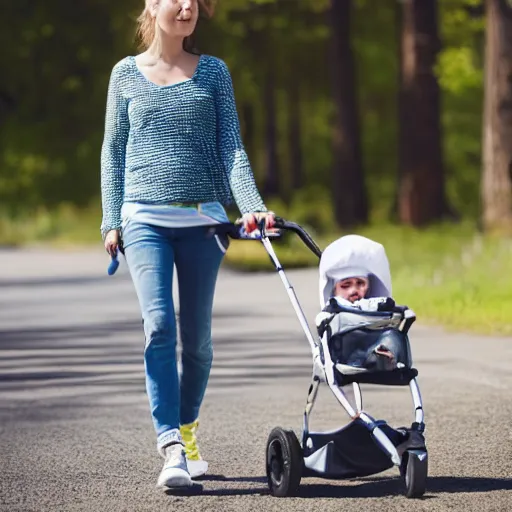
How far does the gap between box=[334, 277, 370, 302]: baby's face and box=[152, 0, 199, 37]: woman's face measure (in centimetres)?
125

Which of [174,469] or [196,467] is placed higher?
[174,469]

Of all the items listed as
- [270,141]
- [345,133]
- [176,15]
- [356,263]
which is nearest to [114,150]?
[176,15]

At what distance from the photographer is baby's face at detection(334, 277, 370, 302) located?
771 cm

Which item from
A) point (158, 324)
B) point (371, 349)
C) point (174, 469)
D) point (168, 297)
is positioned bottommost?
point (174, 469)

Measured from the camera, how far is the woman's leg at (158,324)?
764cm

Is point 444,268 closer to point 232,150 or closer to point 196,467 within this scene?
point 196,467

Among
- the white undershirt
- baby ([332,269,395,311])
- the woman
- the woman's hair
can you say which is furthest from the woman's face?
baby ([332,269,395,311])

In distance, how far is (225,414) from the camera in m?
10.4

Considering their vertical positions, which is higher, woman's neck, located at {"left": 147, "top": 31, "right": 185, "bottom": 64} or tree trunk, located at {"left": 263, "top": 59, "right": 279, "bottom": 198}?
woman's neck, located at {"left": 147, "top": 31, "right": 185, "bottom": 64}

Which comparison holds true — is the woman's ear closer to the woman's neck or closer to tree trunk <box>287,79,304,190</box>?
the woman's neck

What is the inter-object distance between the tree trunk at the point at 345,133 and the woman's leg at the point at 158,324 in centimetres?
2700

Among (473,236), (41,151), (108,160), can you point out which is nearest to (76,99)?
(41,151)

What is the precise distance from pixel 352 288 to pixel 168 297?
77 centimetres

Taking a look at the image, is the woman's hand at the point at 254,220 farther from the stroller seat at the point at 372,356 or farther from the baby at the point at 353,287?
the stroller seat at the point at 372,356
